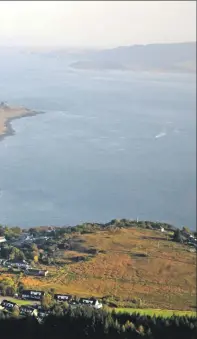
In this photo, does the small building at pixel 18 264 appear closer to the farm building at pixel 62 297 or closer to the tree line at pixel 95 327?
the farm building at pixel 62 297

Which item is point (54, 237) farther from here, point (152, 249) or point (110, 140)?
point (110, 140)

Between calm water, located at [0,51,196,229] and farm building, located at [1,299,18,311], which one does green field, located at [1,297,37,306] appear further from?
calm water, located at [0,51,196,229]

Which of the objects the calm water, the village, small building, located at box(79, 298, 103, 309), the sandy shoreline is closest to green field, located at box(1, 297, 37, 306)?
the village

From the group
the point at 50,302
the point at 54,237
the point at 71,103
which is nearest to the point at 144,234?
the point at 54,237

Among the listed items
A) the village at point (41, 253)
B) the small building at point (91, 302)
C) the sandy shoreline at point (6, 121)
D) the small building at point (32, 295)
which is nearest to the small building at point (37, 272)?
the village at point (41, 253)

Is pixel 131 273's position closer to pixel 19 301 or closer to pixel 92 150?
pixel 19 301

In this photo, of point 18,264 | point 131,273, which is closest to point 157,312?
A: point 131,273
